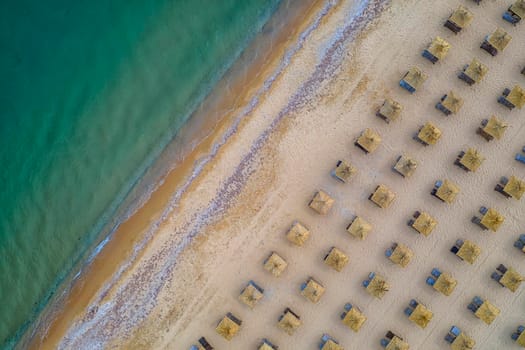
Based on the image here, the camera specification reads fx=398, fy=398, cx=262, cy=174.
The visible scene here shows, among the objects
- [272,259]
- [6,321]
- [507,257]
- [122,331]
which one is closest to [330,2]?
[272,259]

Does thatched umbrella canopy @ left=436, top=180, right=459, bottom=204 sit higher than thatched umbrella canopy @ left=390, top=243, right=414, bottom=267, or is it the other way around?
thatched umbrella canopy @ left=436, top=180, right=459, bottom=204

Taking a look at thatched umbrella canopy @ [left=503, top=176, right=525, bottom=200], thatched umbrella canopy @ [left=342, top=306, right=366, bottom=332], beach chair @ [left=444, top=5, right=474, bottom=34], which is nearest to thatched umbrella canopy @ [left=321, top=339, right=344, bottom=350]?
thatched umbrella canopy @ [left=342, top=306, right=366, bottom=332]

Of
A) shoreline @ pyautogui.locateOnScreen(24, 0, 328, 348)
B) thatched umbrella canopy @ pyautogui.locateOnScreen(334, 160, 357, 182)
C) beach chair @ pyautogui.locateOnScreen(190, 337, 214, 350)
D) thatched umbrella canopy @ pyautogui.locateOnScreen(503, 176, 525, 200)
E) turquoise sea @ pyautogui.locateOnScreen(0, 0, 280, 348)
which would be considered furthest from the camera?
turquoise sea @ pyautogui.locateOnScreen(0, 0, 280, 348)

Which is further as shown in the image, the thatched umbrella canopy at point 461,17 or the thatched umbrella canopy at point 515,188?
the thatched umbrella canopy at point 461,17

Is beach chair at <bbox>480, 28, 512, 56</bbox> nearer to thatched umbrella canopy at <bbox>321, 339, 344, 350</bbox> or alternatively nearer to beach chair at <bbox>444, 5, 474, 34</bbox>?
beach chair at <bbox>444, 5, 474, 34</bbox>

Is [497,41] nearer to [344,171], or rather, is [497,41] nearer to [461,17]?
[461,17]

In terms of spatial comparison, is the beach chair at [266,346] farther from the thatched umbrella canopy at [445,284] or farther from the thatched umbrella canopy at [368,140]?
the thatched umbrella canopy at [368,140]

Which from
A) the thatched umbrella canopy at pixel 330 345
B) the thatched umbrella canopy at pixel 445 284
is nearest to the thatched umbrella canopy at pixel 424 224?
the thatched umbrella canopy at pixel 445 284

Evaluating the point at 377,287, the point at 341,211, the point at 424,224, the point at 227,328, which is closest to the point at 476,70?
the point at 424,224
